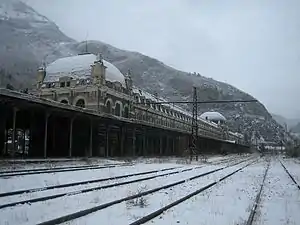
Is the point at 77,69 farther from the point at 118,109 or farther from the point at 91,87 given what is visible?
the point at 118,109

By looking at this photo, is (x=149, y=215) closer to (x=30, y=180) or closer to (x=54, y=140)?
(x=30, y=180)

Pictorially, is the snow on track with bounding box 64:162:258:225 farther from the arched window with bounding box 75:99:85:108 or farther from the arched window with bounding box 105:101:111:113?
the arched window with bounding box 75:99:85:108

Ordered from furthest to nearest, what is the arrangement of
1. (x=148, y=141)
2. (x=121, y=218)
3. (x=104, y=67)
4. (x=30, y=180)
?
(x=148, y=141)
(x=104, y=67)
(x=30, y=180)
(x=121, y=218)

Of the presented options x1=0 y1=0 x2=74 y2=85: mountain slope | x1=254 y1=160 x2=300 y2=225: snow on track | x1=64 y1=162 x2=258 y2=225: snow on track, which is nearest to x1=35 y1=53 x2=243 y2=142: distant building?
x1=0 y1=0 x2=74 y2=85: mountain slope

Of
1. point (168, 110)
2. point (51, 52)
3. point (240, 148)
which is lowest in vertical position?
point (240, 148)

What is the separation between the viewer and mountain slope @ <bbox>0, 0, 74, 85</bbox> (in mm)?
88387

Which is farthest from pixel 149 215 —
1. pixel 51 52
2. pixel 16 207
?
pixel 51 52

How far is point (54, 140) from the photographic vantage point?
128ft

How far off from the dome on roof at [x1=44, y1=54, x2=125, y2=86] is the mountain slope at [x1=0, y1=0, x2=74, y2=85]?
2340 cm

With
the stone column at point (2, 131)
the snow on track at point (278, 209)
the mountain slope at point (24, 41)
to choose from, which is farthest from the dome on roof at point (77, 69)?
the snow on track at point (278, 209)

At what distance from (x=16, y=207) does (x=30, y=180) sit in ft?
19.2

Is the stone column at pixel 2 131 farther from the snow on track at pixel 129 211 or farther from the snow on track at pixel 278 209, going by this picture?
the snow on track at pixel 278 209

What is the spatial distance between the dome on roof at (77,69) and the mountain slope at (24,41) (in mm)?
23402

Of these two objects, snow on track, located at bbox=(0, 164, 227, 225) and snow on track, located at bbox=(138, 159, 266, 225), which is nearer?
snow on track, located at bbox=(0, 164, 227, 225)
